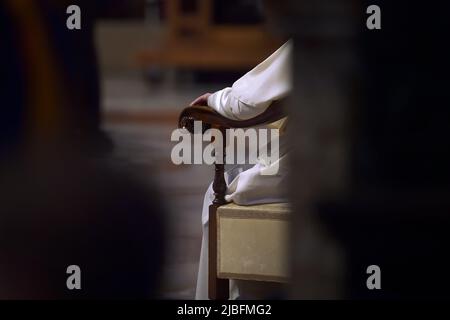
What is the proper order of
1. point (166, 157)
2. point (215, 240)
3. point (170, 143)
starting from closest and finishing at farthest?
point (215, 240) → point (166, 157) → point (170, 143)

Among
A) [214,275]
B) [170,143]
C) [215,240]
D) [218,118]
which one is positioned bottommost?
[214,275]

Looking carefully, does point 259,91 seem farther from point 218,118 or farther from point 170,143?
point 170,143

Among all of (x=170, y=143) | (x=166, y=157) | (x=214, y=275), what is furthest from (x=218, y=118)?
(x=170, y=143)

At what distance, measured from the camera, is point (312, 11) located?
66.0 inches

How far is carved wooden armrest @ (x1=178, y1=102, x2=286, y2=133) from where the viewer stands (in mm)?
3127

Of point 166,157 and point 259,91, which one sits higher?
point 259,91

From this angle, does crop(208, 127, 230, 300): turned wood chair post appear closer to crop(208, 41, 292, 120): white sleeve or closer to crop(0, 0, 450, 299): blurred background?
crop(208, 41, 292, 120): white sleeve

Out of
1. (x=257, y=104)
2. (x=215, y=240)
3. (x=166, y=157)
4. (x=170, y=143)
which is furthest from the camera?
(x=170, y=143)

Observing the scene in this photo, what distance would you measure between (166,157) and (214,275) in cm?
339

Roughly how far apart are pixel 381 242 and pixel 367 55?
1.16 ft

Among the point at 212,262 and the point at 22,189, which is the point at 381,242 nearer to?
the point at 212,262

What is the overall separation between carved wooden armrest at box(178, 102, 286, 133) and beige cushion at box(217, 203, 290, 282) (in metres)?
0.26

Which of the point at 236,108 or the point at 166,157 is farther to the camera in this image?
the point at 166,157

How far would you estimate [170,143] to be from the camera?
23.4 feet
